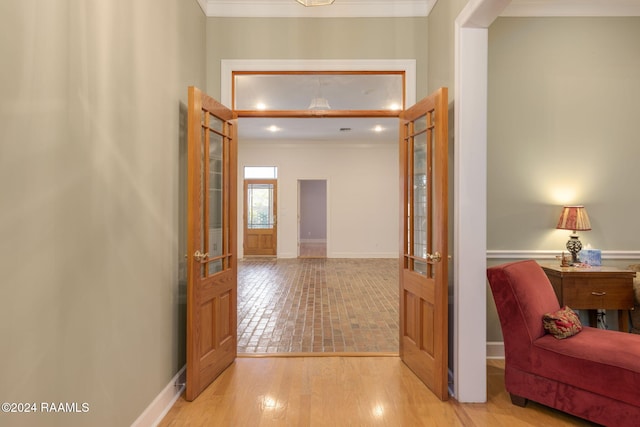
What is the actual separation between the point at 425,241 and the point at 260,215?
26.3 ft

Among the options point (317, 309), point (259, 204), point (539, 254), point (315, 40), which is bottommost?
point (317, 309)

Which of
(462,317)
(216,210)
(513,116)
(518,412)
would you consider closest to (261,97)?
(216,210)

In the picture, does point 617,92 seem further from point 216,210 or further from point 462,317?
point 216,210

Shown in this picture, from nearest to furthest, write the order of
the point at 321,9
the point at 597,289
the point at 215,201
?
the point at 215,201 < the point at 597,289 < the point at 321,9

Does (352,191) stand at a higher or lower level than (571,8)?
lower

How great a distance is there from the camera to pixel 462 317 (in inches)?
Answer: 106

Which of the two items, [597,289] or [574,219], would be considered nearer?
[597,289]

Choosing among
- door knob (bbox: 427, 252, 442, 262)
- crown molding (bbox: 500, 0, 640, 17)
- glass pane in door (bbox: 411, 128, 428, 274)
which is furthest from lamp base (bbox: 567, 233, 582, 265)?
crown molding (bbox: 500, 0, 640, 17)

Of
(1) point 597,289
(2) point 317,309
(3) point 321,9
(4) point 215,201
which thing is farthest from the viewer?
(2) point 317,309

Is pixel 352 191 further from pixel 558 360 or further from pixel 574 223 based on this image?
pixel 558 360

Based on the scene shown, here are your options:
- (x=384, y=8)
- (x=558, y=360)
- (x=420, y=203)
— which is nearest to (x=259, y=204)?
(x=384, y=8)

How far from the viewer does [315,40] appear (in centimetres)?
350

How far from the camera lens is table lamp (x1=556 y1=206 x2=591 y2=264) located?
336cm

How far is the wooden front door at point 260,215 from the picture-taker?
10.6 meters
